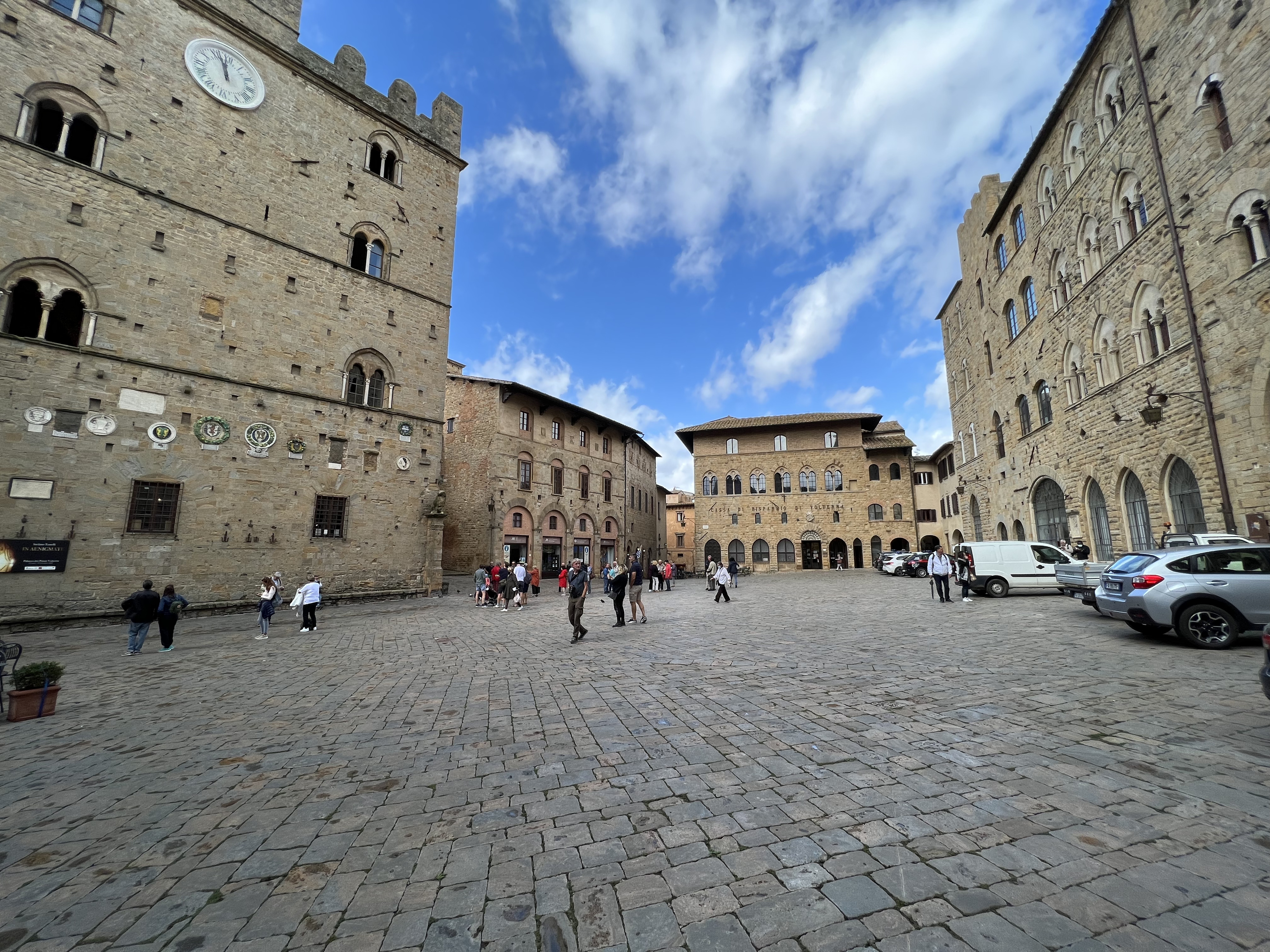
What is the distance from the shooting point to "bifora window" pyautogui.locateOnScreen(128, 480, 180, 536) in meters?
14.3

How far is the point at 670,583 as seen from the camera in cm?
3122

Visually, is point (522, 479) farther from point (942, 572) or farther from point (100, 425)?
point (942, 572)

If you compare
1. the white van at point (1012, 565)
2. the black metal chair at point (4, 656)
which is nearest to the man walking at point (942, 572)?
the white van at point (1012, 565)

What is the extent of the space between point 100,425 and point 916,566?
3487 centimetres

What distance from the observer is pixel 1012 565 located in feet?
53.8

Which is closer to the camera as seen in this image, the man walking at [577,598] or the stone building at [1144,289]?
the man walking at [577,598]

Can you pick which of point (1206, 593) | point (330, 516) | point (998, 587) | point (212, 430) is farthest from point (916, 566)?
point (212, 430)

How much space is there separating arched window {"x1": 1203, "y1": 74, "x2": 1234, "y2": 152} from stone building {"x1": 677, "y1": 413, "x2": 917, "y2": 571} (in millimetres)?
28968

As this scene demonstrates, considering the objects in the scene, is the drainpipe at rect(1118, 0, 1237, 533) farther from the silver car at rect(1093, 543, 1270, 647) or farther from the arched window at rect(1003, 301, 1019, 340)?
the arched window at rect(1003, 301, 1019, 340)

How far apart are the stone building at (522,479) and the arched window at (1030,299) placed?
19.5 m

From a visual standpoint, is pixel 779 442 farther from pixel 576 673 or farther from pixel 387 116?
pixel 576 673

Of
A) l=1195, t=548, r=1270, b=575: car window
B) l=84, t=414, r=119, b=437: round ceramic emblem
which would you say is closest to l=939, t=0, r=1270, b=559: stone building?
l=1195, t=548, r=1270, b=575: car window

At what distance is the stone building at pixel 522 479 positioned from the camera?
29.0 metres

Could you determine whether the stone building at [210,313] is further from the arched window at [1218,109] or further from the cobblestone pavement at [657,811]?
the arched window at [1218,109]
